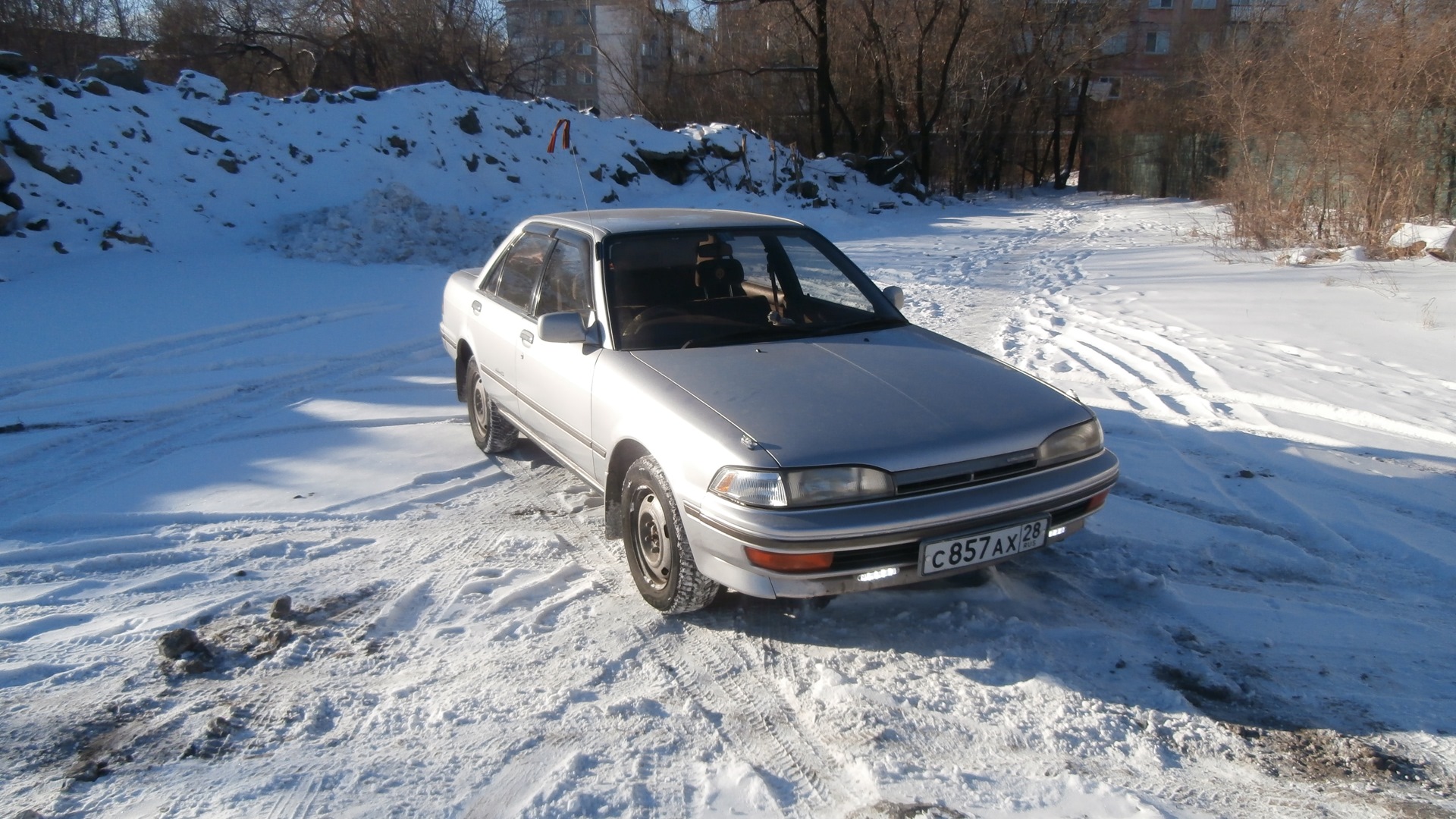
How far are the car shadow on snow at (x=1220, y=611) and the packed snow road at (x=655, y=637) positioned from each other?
0.02 metres

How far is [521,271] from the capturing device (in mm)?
5496

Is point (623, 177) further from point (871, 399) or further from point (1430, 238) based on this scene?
point (871, 399)

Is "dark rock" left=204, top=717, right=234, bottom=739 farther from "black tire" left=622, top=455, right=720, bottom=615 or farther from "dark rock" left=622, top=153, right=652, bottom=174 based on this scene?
"dark rock" left=622, top=153, right=652, bottom=174

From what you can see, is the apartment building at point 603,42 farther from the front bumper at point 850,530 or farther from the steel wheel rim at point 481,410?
the front bumper at point 850,530

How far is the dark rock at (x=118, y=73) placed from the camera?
16141 millimetres

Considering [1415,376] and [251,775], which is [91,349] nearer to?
[251,775]

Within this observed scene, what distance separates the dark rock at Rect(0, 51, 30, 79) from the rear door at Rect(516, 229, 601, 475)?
14.3 meters

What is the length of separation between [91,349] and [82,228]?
5791 mm

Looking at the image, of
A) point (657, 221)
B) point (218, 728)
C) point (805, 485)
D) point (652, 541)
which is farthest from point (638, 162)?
point (218, 728)

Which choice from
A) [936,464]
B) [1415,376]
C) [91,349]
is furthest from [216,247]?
[1415,376]

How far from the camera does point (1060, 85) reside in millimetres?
38094

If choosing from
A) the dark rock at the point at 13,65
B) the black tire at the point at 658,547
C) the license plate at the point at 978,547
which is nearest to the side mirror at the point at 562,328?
the black tire at the point at 658,547

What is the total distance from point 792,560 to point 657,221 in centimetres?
239

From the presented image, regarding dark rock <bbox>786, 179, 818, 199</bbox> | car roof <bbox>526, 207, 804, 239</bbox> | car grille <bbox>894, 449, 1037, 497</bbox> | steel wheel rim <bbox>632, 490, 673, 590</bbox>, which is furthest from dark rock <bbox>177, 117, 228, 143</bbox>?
car grille <bbox>894, 449, 1037, 497</bbox>
